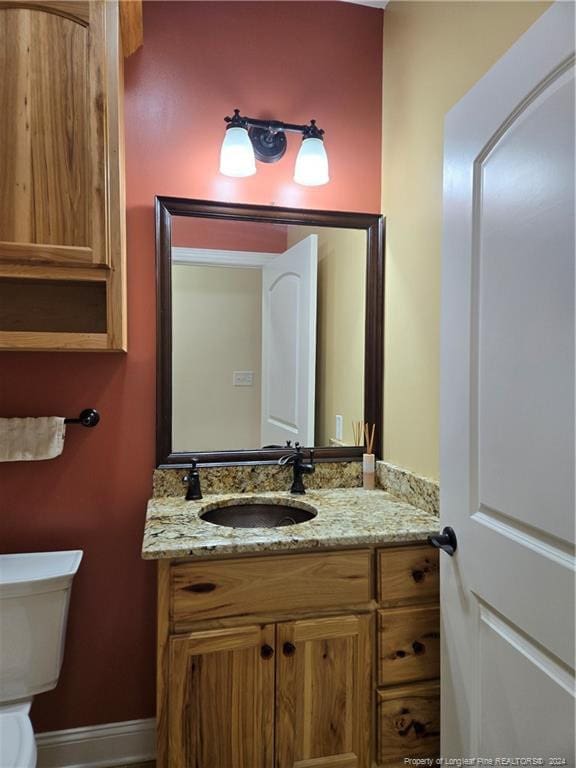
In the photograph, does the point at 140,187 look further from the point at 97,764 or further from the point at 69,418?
the point at 97,764

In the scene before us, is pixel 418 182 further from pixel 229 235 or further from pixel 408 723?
pixel 408 723

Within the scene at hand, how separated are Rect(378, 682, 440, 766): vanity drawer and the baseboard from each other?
84cm

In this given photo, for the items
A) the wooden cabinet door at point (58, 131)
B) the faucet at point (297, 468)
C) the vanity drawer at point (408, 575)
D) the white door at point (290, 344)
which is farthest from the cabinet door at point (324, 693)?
the wooden cabinet door at point (58, 131)

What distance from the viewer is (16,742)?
116 cm

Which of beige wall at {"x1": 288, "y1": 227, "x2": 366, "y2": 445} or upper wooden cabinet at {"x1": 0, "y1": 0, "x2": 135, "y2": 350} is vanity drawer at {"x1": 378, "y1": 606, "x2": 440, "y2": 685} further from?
upper wooden cabinet at {"x1": 0, "y1": 0, "x2": 135, "y2": 350}

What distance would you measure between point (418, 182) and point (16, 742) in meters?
1.98

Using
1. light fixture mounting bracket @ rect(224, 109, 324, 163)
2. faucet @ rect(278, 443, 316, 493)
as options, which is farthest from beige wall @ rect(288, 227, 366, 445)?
light fixture mounting bracket @ rect(224, 109, 324, 163)

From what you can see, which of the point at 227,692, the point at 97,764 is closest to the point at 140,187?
the point at 227,692

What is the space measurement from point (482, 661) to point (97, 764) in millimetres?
1400

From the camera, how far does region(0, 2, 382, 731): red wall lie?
64.1 inches

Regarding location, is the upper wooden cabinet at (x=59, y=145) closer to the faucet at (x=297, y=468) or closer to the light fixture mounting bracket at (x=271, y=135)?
the light fixture mounting bracket at (x=271, y=135)

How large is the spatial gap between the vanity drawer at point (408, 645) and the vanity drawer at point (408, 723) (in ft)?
0.12

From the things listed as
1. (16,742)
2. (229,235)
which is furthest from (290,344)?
(16,742)

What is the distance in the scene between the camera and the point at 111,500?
1.68 metres
